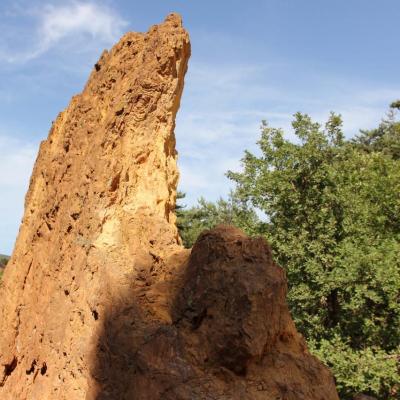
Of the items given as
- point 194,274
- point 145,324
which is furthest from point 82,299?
point 194,274

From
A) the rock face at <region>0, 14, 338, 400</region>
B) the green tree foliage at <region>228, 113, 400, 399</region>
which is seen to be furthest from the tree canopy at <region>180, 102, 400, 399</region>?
the rock face at <region>0, 14, 338, 400</region>

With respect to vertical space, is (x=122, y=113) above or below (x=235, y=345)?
above

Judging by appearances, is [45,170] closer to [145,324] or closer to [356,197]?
[145,324]

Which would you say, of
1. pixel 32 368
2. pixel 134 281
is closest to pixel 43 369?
pixel 32 368

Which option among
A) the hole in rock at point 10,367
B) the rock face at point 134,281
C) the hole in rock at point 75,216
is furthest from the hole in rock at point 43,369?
the hole in rock at point 75,216

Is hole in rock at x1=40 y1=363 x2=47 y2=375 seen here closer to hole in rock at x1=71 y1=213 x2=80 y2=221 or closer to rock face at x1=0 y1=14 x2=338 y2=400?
rock face at x1=0 y1=14 x2=338 y2=400

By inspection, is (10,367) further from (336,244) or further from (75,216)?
(336,244)

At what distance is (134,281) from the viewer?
6664 mm

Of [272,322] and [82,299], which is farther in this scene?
[82,299]

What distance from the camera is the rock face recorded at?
5535 millimetres

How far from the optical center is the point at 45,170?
10.6 meters

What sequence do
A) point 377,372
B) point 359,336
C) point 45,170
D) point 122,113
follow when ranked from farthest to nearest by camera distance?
point 359,336 < point 377,372 < point 45,170 < point 122,113

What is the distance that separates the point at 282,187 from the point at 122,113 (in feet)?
33.2

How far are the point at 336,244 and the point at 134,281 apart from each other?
1115 cm
